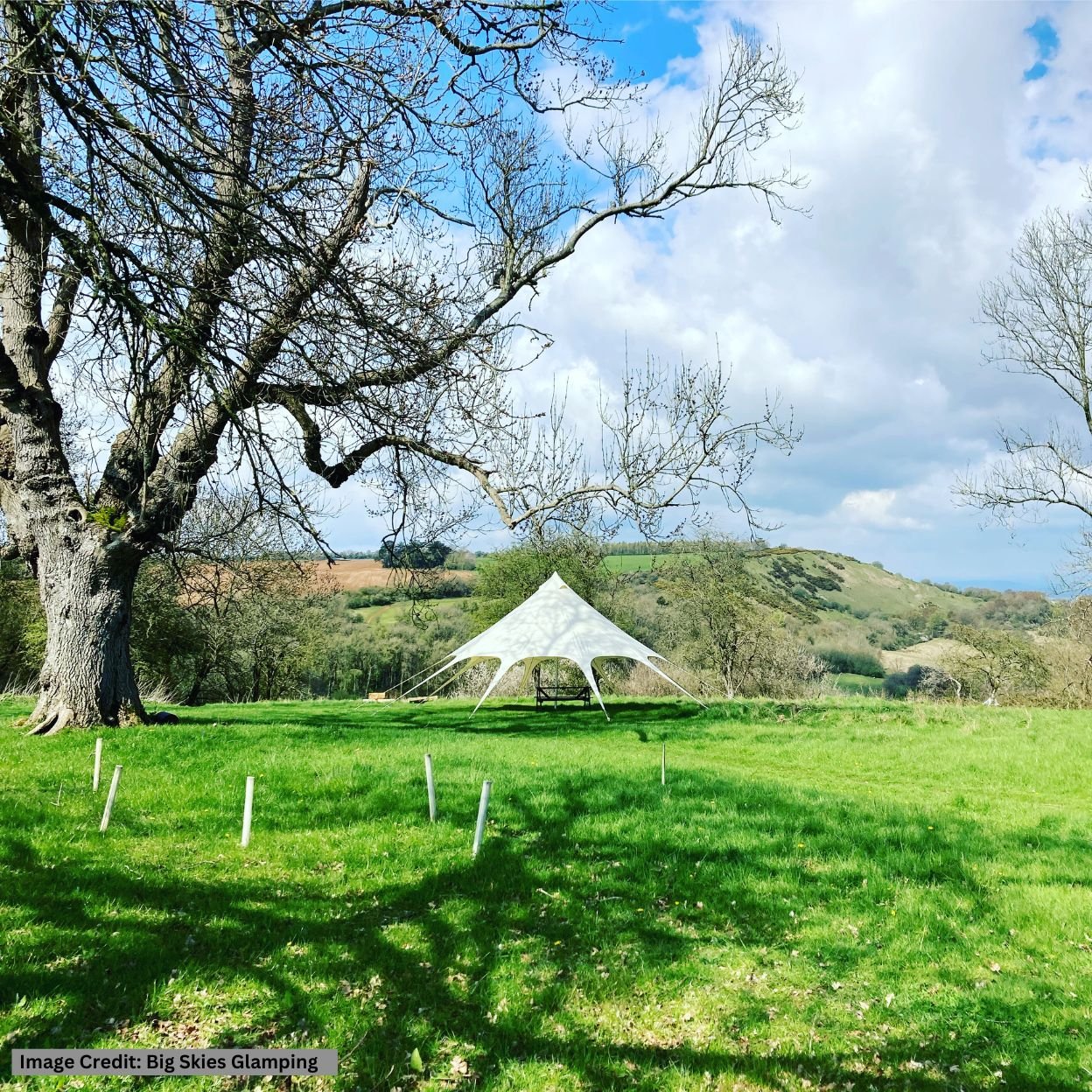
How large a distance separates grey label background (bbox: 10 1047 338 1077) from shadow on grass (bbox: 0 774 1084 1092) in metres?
0.12

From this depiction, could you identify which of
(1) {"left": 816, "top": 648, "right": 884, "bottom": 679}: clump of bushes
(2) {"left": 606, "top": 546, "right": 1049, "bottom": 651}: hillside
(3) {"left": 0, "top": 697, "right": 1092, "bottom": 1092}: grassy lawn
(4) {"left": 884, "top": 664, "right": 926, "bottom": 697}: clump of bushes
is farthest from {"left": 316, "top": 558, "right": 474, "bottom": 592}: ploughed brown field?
(3) {"left": 0, "top": 697, "right": 1092, "bottom": 1092}: grassy lawn

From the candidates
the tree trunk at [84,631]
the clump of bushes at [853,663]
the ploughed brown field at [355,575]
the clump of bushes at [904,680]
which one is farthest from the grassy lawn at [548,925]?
the clump of bushes at [853,663]

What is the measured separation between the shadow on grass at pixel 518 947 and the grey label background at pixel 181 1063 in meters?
0.12

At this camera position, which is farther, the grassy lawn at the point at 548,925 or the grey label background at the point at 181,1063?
→ the grassy lawn at the point at 548,925

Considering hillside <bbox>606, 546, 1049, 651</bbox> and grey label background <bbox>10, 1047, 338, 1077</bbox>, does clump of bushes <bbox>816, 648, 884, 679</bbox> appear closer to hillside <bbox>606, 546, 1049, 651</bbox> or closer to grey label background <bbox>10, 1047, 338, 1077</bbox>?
hillside <bbox>606, 546, 1049, 651</bbox>

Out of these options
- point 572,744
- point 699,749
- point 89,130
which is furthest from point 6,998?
point 699,749

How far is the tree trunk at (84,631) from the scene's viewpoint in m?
11.2

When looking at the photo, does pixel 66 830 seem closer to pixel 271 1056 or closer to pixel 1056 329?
pixel 271 1056

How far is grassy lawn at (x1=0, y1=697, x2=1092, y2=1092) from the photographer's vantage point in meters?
3.70

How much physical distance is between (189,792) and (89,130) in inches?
237

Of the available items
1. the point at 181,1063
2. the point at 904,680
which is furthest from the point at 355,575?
the point at 181,1063

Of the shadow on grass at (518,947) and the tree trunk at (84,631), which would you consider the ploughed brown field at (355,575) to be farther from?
the shadow on grass at (518,947)

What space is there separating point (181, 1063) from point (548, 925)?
2.42 meters

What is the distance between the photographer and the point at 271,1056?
347cm
